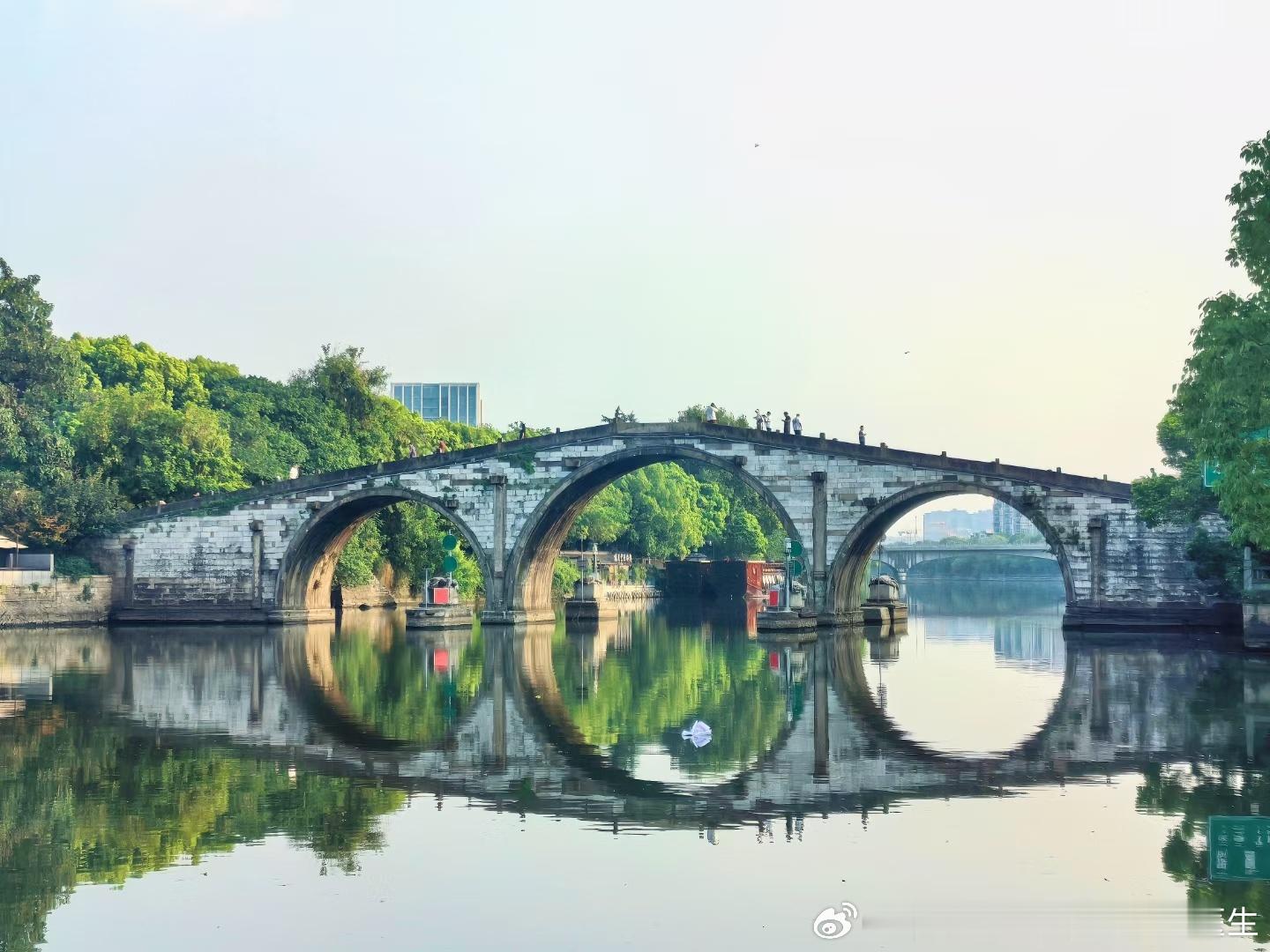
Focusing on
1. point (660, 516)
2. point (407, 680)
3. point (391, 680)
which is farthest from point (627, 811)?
point (660, 516)

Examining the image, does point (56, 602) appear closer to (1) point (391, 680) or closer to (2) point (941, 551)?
(1) point (391, 680)

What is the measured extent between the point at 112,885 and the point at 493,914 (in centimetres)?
321

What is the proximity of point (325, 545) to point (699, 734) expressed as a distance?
39018 millimetres

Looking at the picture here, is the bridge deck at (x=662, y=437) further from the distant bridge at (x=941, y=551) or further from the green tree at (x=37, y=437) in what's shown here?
the distant bridge at (x=941, y=551)

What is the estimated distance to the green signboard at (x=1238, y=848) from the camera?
40.7 ft

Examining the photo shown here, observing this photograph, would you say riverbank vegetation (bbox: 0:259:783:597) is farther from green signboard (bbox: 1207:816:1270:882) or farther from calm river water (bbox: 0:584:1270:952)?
green signboard (bbox: 1207:816:1270:882)

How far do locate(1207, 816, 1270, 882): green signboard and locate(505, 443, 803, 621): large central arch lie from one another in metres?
35.7

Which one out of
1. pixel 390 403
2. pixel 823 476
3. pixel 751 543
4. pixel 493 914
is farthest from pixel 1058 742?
pixel 751 543

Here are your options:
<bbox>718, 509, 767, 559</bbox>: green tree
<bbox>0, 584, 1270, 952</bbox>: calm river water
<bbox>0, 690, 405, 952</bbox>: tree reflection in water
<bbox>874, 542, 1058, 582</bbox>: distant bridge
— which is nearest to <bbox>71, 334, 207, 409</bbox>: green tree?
<bbox>718, 509, 767, 559</bbox>: green tree

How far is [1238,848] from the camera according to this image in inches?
523

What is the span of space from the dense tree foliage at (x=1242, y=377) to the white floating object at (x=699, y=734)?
12415 mm

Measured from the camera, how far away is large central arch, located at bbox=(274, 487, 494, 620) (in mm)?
54500

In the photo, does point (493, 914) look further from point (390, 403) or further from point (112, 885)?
point (390, 403)

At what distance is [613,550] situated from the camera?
9644 centimetres
